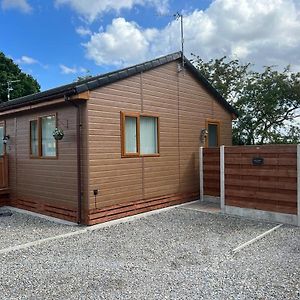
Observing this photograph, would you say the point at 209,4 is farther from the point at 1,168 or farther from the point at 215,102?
the point at 1,168

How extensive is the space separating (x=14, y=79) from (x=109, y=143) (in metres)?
22.6

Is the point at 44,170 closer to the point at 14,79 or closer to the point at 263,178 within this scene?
the point at 263,178

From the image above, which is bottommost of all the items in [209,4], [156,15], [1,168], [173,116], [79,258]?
[79,258]

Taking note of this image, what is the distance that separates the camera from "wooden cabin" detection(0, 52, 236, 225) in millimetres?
6949

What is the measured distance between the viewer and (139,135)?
8031 millimetres

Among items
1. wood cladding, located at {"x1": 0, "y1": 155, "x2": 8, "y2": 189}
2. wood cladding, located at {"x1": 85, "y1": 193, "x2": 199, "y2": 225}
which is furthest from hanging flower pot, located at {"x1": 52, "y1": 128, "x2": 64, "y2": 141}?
wood cladding, located at {"x1": 0, "y1": 155, "x2": 8, "y2": 189}

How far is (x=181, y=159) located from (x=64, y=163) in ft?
11.6

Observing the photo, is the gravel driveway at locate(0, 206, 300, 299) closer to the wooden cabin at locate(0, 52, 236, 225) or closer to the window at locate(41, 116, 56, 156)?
the wooden cabin at locate(0, 52, 236, 225)

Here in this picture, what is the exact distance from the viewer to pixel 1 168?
30.7 feet

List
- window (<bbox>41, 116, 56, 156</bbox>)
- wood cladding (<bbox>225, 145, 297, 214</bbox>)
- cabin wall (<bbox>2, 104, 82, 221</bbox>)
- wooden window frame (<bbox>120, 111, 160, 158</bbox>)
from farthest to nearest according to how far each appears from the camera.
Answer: window (<bbox>41, 116, 56, 156</bbox>), wooden window frame (<bbox>120, 111, 160, 158</bbox>), cabin wall (<bbox>2, 104, 82, 221</bbox>), wood cladding (<bbox>225, 145, 297, 214</bbox>)

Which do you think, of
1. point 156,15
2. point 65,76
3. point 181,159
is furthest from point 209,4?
point 65,76

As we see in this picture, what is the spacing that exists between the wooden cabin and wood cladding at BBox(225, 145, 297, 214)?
1.91m

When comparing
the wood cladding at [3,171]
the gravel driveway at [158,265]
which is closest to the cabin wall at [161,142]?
the gravel driveway at [158,265]

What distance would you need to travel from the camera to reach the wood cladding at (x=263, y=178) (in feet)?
21.9
